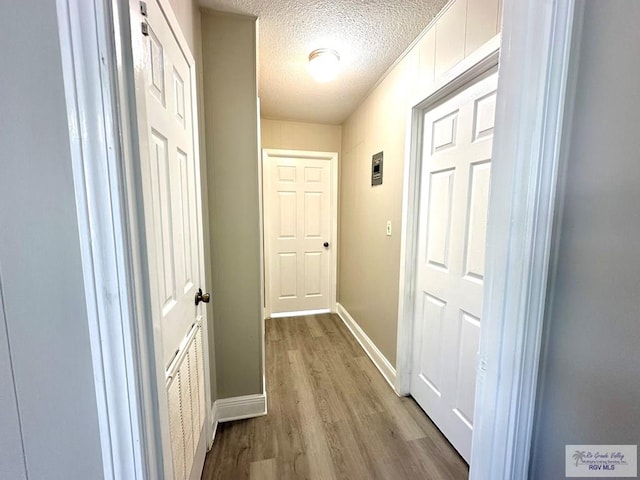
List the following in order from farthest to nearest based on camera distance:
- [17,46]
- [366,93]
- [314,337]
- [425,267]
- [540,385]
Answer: [314,337]
[366,93]
[425,267]
[540,385]
[17,46]

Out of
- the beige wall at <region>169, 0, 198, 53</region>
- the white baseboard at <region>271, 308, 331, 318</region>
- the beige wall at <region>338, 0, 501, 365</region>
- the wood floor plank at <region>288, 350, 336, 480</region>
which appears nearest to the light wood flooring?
the wood floor plank at <region>288, 350, 336, 480</region>

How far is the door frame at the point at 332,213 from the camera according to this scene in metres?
3.06

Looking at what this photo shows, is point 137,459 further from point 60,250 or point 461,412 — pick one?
point 461,412

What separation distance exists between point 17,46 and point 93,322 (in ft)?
1.63

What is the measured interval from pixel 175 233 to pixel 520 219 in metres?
1.06

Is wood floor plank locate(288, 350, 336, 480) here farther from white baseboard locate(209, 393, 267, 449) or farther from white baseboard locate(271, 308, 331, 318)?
white baseboard locate(271, 308, 331, 318)

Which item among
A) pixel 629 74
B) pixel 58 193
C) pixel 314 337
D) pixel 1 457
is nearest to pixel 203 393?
pixel 1 457

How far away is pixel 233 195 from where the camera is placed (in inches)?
61.0

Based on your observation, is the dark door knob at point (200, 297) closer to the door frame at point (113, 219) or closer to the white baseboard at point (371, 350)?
the door frame at point (113, 219)

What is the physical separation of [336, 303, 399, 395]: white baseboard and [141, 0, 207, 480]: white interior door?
1.34 meters

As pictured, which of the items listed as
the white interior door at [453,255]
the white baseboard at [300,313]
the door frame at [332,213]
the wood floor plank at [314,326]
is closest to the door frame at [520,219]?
the white interior door at [453,255]

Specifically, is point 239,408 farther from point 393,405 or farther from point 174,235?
point 174,235

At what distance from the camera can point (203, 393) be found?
1344 millimetres

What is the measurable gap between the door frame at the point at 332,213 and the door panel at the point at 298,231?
2 centimetres
